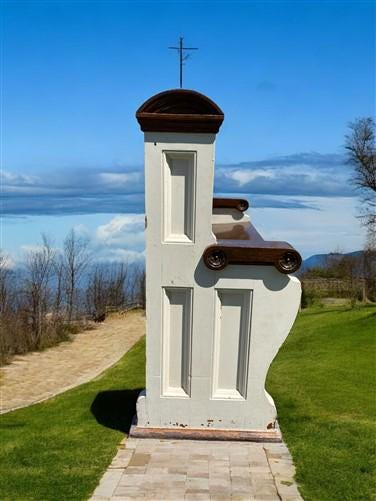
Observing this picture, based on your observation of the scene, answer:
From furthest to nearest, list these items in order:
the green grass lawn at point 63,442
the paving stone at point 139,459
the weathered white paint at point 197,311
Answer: the weathered white paint at point 197,311 → the paving stone at point 139,459 → the green grass lawn at point 63,442

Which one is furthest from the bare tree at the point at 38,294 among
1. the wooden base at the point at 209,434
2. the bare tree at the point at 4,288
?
the wooden base at the point at 209,434

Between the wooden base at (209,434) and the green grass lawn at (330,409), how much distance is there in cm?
28

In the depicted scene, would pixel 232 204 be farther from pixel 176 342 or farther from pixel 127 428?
pixel 127 428

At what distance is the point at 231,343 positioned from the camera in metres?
5.78

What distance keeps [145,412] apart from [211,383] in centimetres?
82

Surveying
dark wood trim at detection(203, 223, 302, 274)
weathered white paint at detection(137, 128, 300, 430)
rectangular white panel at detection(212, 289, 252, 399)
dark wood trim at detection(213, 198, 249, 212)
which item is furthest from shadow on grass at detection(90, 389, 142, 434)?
dark wood trim at detection(213, 198, 249, 212)

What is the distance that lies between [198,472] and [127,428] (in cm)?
161

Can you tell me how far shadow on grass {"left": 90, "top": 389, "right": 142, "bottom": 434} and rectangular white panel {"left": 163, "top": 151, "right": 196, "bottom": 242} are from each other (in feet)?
8.00

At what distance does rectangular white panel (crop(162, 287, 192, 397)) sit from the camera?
575 centimetres

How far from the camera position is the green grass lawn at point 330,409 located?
15.8 ft

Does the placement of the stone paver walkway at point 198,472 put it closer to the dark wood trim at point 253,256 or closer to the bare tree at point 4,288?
the dark wood trim at point 253,256

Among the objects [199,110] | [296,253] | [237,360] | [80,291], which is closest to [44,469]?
[237,360]

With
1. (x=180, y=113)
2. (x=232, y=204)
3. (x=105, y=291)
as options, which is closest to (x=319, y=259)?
(x=105, y=291)

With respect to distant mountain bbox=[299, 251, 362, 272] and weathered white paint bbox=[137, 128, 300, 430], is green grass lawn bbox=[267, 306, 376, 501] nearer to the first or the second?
weathered white paint bbox=[137, 128, 300, 430]
